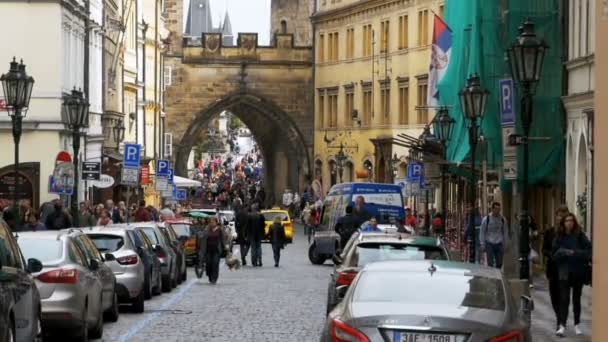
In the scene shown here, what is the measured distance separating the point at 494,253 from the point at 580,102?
6002 mm

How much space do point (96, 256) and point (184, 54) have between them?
68.2m

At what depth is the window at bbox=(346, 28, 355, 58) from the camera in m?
84.1

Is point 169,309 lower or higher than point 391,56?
lower

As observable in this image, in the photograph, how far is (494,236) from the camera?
101 ft

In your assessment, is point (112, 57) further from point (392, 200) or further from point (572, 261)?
point (572, 261)

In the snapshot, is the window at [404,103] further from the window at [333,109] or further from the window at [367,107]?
the window at [333,109]

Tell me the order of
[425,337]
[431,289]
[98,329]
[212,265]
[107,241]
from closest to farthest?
[425,337]
[431,289]
[98,329]
[107,241]
[212,265]

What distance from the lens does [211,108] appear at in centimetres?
9000

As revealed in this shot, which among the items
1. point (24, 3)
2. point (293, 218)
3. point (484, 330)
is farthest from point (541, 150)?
point (293, 218)

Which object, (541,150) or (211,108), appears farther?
(211,108)

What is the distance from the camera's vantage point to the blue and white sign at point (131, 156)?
44.6m

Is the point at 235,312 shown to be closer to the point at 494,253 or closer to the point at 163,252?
the point at 163,252

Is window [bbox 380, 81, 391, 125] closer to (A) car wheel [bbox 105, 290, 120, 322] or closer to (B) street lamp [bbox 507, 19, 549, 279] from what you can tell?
(A) car wheel [bbox 105, 290, 120, 322]

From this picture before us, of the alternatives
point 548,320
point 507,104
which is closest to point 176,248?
point 507,104
